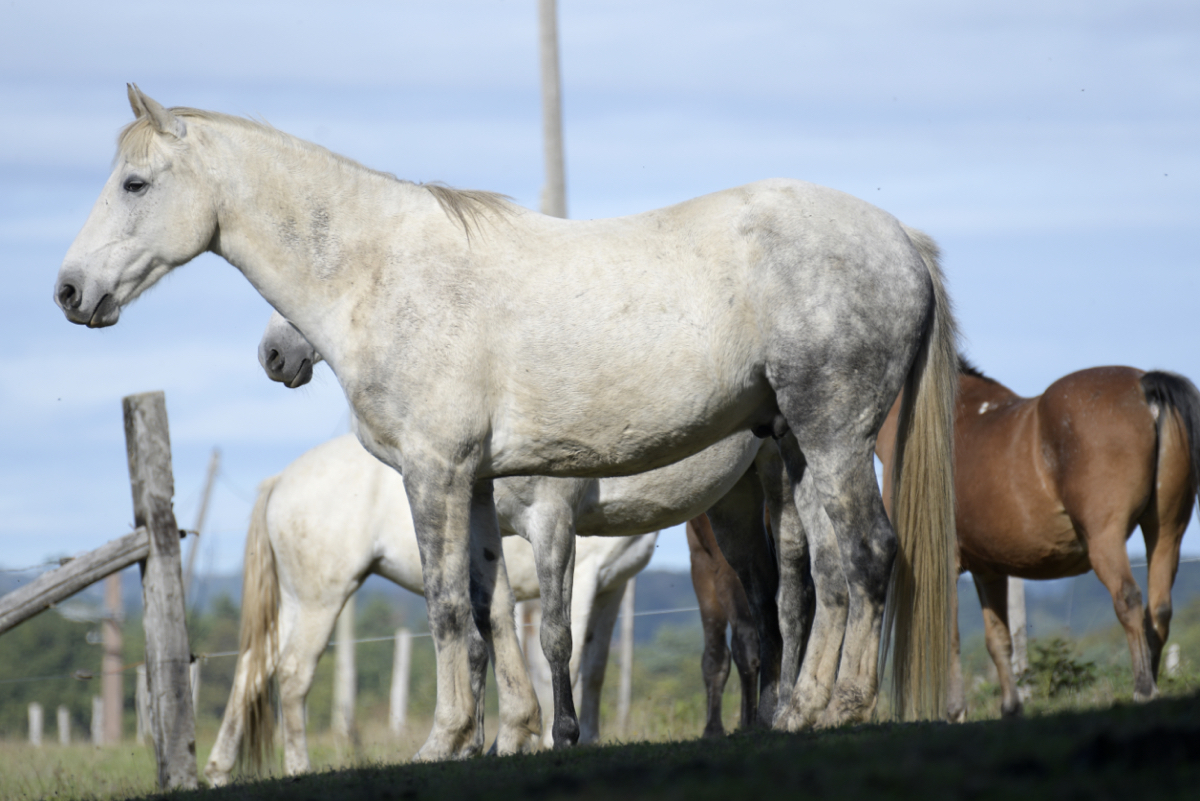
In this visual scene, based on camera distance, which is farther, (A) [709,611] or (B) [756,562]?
(A) [709,611]

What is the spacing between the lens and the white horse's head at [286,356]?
607cm

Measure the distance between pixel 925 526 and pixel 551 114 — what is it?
8379mm

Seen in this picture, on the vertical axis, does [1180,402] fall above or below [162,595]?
above

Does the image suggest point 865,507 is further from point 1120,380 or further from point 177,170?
point 1120,380

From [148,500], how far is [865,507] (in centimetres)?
423

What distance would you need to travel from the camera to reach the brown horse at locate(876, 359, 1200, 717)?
6805mm

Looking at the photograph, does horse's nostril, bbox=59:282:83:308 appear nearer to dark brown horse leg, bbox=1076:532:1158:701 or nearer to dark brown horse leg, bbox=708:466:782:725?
dark brown horse leg, bbox=708:466:782:725

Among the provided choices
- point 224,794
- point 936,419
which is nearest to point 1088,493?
point 936,419

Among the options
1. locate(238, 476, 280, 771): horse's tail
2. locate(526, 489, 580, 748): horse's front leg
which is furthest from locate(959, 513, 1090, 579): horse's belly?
locate(238, 476, 280, 771): horse's tail

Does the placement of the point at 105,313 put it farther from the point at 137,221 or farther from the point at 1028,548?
the point at 1028,548

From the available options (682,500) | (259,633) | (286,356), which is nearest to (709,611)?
(682,500)

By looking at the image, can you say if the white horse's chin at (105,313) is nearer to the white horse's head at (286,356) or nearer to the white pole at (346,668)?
the white horse's head at (286,356)

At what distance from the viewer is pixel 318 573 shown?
8164 millimetres

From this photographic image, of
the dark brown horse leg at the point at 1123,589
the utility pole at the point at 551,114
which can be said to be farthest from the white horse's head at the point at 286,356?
the utility pole at the point at 551,114
